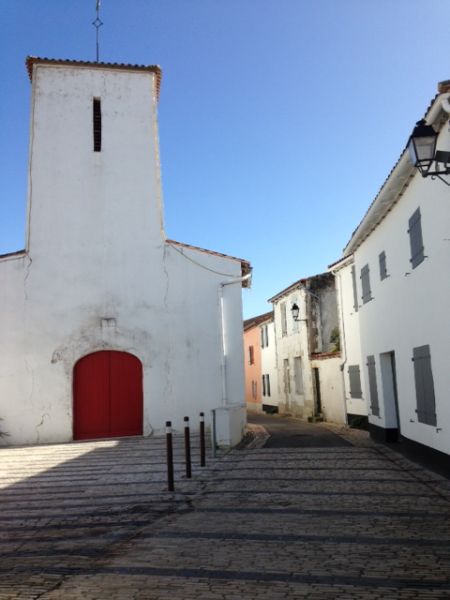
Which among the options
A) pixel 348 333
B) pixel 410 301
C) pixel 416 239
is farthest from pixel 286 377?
pixel 416 239

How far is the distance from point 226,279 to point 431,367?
23.9ft

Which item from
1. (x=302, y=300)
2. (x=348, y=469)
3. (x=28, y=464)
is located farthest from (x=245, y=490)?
(x=302, y=300)

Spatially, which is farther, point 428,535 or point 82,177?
point 82,177

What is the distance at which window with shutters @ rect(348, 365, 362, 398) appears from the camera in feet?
54.1

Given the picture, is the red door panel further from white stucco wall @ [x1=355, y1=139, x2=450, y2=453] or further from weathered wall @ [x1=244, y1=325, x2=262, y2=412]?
weathered wall @ [x1=244, y1=325, x2=262, y2=412]

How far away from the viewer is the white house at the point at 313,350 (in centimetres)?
1981

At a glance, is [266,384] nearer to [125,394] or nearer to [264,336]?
[264,336]

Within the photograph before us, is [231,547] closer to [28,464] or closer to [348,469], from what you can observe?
[348,469]

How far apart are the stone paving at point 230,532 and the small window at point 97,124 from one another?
947 cm

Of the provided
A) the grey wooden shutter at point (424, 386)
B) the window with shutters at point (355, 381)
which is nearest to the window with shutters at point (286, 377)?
the window with shutters at point (355, 381)

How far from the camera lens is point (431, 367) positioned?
8.35m

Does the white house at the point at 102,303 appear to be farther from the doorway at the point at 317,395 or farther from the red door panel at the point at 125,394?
the doorway at the point at 317,395

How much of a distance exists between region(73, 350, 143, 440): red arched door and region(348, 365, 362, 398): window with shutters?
681 centimetres

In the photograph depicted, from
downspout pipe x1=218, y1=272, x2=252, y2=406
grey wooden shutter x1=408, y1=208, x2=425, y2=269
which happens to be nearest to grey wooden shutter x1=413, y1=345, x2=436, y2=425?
grey wooden shutter x1=408, y1=208, x2=425, y2=269
